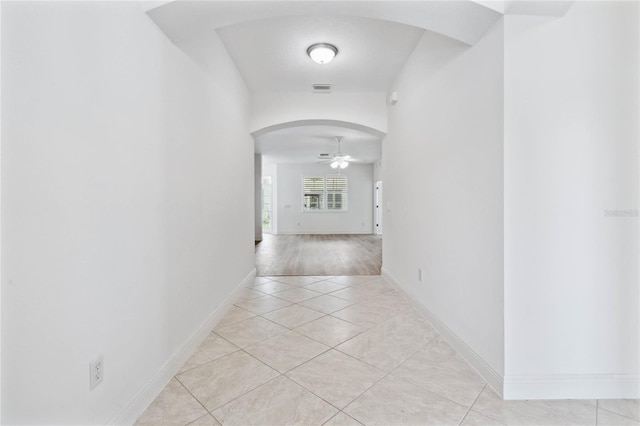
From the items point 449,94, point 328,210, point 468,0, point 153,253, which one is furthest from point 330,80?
point 328,210

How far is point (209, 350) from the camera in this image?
86.8 inches

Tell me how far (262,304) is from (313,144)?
5096mm

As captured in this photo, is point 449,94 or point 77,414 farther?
point 449,94

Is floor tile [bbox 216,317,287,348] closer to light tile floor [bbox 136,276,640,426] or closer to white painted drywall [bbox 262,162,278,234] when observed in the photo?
light tile floor [bbox 136,276,640,426]

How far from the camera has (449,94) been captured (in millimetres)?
2277

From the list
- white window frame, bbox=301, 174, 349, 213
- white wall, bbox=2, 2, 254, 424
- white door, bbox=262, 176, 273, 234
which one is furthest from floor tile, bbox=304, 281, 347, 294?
white door, bbox=262, 176, 273, 234
